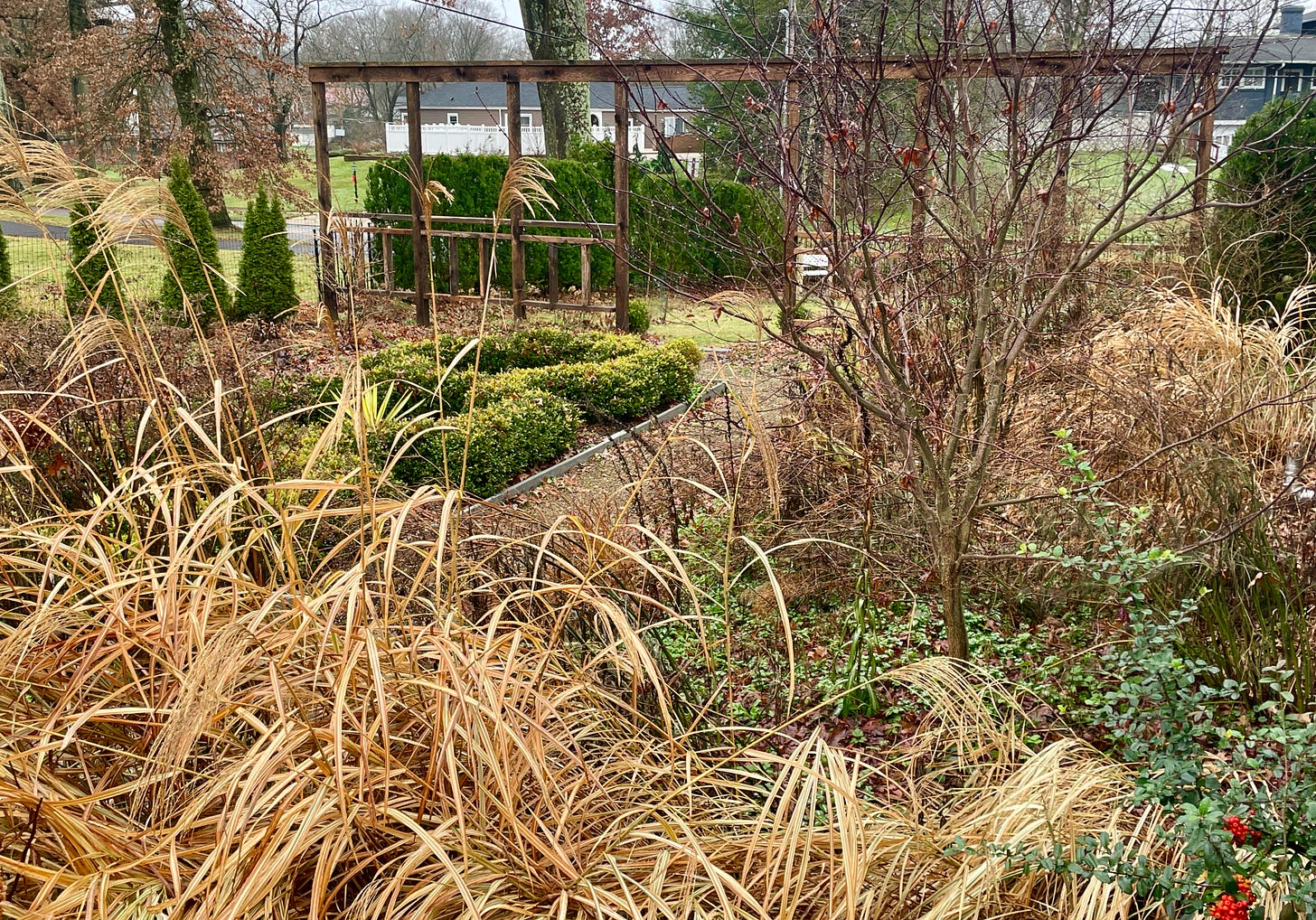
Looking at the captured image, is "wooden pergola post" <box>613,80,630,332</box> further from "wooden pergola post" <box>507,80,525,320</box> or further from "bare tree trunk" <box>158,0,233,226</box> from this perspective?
"bare tree trunk" <box>158,0,233,226</box>

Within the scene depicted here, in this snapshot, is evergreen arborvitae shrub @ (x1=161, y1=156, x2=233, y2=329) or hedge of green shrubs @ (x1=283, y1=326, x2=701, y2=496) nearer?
hedge of green shrubs @ (x1=283, y1=326, x2=701, y2=496)

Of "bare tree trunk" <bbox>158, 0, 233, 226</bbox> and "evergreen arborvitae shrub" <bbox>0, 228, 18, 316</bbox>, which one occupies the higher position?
"bare tree trunk" <bbox>158, 0, 233, 226</bbox>

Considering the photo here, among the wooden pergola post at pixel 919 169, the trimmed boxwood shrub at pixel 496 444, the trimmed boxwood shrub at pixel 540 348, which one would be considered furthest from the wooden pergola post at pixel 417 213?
the wooden pergola post at pixel 919 169

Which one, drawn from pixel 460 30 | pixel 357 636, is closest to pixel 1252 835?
pixel 357 636

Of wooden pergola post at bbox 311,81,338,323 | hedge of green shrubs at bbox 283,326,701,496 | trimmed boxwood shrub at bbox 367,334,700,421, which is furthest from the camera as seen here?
wooden pergola post at bbox 311,81,338,323

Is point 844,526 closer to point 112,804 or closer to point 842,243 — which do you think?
point 842,243

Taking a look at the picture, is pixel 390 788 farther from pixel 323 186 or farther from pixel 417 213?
pixel 323 186

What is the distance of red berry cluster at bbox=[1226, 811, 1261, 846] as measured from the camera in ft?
5.56

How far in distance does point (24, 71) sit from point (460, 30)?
13.0m

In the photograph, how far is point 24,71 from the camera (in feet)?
80.3

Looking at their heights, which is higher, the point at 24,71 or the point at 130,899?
the point at 24,71

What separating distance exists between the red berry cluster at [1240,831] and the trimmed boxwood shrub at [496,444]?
15.9ft

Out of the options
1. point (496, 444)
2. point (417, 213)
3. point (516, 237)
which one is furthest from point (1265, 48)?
point (417, 213)

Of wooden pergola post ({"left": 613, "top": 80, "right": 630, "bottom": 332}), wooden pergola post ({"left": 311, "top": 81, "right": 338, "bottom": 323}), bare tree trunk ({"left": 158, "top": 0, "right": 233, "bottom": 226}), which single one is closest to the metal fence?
wooden pergola post ({"left": 311, "top": 81, "right": 338, "bottom": 323})
